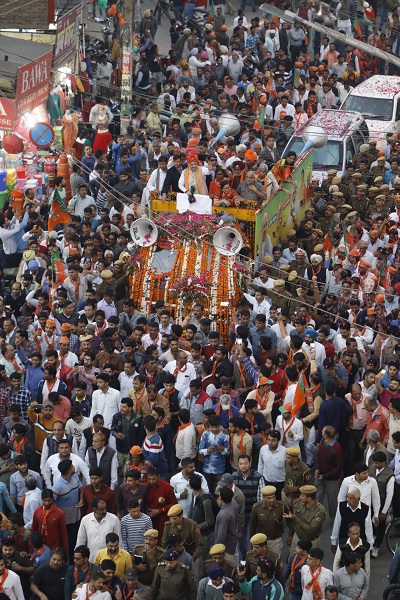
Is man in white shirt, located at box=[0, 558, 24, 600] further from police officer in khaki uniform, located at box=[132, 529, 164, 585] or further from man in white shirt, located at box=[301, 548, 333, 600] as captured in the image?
man in white shirt, located at box=[301, 548, 333, 600]

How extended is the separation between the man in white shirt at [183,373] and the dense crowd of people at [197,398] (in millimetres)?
27

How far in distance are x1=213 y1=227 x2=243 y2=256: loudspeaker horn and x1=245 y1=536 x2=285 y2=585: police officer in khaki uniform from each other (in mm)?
7099

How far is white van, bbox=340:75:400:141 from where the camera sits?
30.6m

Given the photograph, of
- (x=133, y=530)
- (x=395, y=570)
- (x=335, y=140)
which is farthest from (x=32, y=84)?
A: (x=395, y=570)

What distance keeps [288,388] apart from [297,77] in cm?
1807

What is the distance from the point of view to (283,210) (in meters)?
24.1

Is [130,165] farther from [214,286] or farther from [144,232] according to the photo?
[214,286]

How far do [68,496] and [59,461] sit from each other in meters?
0.38

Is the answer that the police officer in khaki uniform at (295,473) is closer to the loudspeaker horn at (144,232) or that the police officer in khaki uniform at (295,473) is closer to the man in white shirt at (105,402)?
the man in white shirt at (105,402)

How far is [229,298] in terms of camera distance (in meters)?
21.0

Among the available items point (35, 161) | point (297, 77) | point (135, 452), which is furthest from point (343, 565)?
point (297, 77)

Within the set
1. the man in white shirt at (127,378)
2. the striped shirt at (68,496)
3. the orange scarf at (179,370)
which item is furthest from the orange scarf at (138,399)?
the striped shirt at (68,496)

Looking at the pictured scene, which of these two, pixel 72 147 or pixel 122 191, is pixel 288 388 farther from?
pixel 72 147

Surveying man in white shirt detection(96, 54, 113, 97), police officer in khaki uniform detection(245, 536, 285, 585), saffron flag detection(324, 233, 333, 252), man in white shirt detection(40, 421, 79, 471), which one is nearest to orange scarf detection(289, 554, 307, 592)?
police officer in khaki uniform detection(245, 536, 285, 585)
